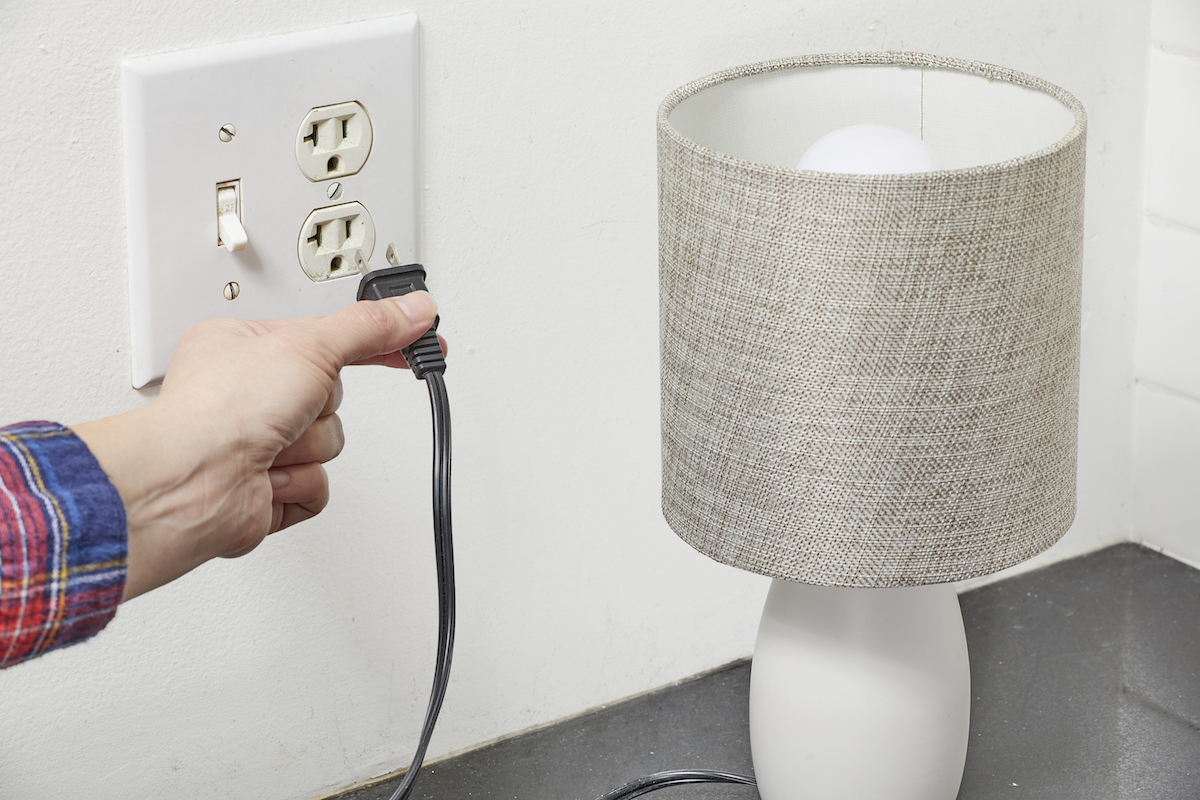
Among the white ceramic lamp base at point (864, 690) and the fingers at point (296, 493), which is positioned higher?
the fingers at point (296, 493)

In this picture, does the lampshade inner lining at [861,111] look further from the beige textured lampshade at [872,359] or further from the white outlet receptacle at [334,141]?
the white outlet receptacle at [334,141]

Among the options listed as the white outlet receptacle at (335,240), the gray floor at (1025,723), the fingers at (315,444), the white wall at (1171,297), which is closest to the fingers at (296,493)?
the fingers at (315,444)

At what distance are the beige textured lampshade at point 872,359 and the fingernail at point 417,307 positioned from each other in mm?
116

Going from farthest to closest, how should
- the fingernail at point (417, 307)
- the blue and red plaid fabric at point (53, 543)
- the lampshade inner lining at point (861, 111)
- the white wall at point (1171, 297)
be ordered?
1. the white wall at point (1171, 297)
2. the lampshade inner lining at point (861, 111)
3. the fingernail at point (417, 307)
4. the blue and red plaid fabric at point (53, 543)

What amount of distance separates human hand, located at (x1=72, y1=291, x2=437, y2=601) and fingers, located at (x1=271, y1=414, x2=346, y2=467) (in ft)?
0.18

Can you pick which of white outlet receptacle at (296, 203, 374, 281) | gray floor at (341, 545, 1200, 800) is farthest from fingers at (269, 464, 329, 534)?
gray floor at (341, 545, 1200, 800)

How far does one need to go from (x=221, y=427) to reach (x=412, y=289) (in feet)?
0.44

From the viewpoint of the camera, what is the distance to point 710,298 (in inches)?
21.6

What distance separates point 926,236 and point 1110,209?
1.61 ft

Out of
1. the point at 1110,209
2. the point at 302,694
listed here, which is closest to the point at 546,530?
the point at 302,694

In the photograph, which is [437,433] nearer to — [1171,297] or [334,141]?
[334,141]

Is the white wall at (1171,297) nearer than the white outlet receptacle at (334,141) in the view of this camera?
No

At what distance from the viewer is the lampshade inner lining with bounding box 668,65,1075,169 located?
65 cm

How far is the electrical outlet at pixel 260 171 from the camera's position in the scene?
57 centimetres
